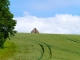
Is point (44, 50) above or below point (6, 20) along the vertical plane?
below

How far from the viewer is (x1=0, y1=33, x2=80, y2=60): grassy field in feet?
191

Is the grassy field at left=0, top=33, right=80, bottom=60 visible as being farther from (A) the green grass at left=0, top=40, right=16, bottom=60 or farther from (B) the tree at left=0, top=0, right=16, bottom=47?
Result: (B) the tree at left=0, top=0, right=16, bottom=47

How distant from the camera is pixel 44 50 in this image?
211ft

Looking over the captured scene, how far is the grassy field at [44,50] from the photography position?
5809 centimetres

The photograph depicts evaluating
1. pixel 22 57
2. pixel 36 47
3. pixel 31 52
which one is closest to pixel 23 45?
pixel 36 47

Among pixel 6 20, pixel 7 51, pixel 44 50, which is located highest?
pixel 6 20

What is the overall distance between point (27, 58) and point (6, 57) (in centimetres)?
359

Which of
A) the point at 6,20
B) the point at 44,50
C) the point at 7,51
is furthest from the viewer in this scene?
the point at 6,20

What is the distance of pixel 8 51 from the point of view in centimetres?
6197

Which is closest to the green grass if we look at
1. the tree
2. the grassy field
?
the grassy field

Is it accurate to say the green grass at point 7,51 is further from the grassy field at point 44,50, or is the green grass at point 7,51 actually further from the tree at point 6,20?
the tree at point 6,20

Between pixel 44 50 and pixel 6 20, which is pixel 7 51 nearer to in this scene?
pixel 6 20

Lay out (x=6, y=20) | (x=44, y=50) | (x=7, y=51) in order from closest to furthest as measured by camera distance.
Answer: (x=7, y=51), (x=44, y=50), (x=6, y=20)

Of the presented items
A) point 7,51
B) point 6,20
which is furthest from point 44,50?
point 6,20
